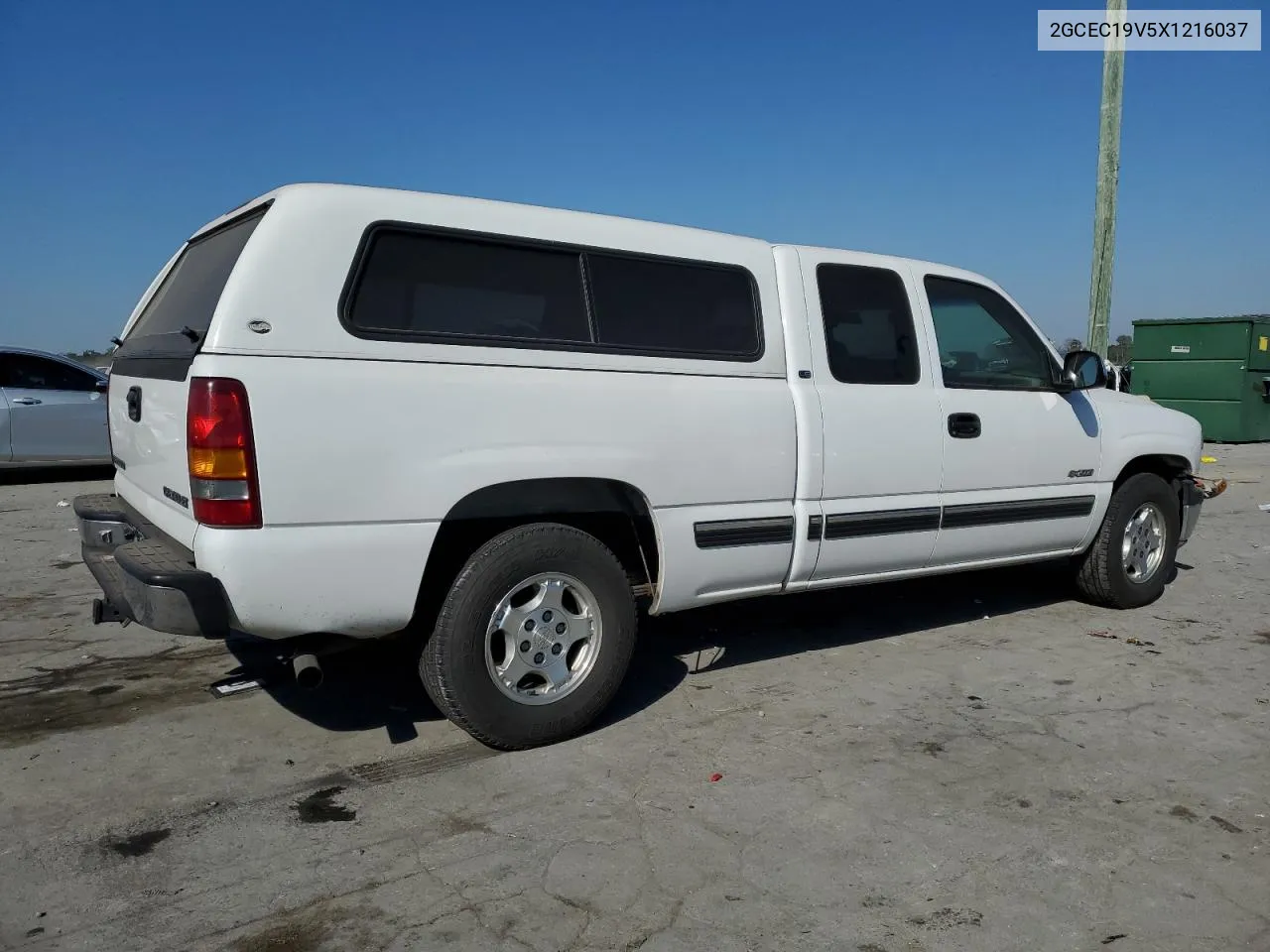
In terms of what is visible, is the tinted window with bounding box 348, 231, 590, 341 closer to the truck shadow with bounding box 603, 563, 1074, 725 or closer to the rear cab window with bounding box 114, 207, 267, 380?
the rear cab window with bounding box 114, 207, 267, 380

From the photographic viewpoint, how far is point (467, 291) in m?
3.69

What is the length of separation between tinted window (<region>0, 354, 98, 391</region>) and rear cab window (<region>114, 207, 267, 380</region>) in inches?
308

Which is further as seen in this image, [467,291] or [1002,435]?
[1002,435]

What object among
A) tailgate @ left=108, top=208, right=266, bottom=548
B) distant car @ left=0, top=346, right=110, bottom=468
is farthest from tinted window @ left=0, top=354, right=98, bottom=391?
tailgate @ left=108, top=208, right=266, bottom=548

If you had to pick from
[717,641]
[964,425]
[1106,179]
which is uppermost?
[1106,179]

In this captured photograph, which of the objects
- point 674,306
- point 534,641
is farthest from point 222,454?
point 674,306

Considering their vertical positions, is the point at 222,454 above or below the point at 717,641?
above

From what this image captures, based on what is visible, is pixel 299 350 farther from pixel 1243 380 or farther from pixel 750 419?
pixel 1243 380

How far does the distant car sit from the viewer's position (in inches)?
438

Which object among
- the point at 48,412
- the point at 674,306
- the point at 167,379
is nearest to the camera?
the point at 167,379

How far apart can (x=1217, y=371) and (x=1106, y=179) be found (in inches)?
312

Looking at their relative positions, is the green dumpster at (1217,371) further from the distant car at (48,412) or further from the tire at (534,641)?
the distant car at (48,412)

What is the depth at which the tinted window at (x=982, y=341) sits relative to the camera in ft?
16.7

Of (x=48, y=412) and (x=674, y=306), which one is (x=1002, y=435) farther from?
(x=48, y=412)
